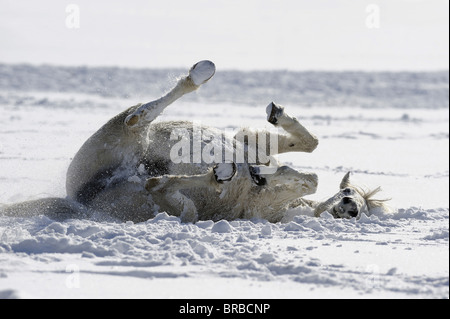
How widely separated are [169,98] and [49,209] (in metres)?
1.24

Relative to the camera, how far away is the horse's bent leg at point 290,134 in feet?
19.9

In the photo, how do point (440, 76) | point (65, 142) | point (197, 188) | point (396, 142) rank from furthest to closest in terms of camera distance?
point (440, 76) → point (396, 142) → point (65, 142) → point (197, 188)

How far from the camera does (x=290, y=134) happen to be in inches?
252

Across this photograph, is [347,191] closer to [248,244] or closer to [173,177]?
[173,177]

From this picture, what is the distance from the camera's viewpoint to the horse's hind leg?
17.8 ft

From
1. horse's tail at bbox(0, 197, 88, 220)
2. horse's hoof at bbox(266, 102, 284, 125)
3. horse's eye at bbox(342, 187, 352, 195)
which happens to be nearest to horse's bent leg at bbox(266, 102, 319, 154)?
horse's hoof at bbox(266, 102, 284, 125)

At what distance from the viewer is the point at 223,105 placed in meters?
21.7

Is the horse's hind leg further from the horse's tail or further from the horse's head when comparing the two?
the horse's head

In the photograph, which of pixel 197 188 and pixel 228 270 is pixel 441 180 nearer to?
pixel 197 188

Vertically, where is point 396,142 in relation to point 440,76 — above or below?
below

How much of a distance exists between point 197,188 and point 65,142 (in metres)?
6.46

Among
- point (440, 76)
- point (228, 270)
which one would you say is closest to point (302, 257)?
point (228, 270)

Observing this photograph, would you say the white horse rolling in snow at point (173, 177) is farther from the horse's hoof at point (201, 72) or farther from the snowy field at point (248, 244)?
the snowy field at point (248, 244)

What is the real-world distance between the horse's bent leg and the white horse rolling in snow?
0.43 meters
